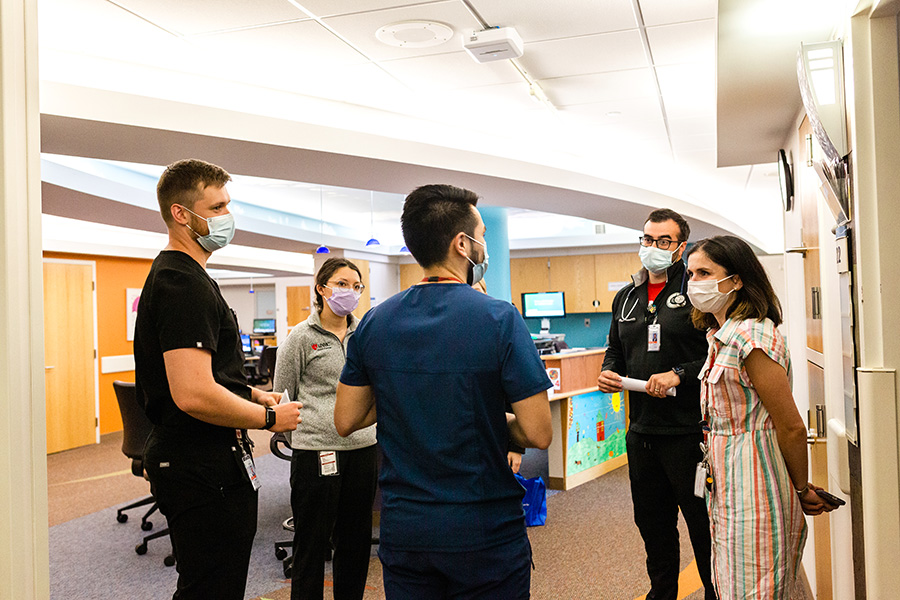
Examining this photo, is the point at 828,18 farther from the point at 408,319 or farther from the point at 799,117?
the point at 408,319

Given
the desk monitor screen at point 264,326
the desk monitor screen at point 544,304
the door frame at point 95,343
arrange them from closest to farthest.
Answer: the door frame at point 95,343 → the desk monitor screen at point 544,304 → the desk monitor screen at point 264,326

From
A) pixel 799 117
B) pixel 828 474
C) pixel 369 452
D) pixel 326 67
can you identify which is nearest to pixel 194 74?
pixel 326 67

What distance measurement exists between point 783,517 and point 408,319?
45.7 inches

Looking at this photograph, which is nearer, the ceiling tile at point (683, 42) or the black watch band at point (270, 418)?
the black watch band at point (270, 418)

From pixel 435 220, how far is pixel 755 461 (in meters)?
1.10

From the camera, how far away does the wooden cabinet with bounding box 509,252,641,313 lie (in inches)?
476

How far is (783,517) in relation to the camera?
5.91 ft

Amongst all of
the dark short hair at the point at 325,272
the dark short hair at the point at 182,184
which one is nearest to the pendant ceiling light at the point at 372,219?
the dark short hair at the point at 325,272

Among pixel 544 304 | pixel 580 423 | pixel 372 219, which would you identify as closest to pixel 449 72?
pixel 580 423

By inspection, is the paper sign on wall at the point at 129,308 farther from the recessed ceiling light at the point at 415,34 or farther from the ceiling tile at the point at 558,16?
the ceiling tile at the point at 558,16

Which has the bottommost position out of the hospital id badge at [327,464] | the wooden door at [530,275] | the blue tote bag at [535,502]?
the blue tote bag at [535,502]

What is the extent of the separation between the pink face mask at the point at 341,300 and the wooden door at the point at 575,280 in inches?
382

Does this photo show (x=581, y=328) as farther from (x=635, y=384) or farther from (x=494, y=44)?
(x=635, y=384)

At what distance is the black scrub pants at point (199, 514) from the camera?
1690 millimetres
